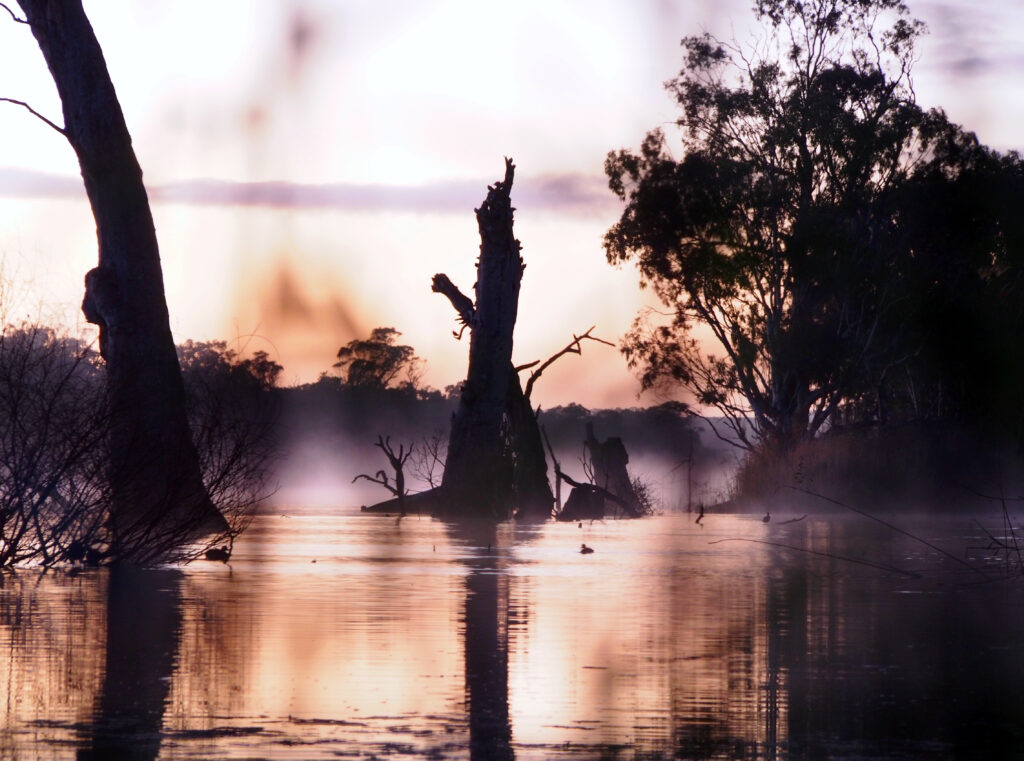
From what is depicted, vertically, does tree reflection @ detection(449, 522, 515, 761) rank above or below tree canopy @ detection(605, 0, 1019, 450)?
below

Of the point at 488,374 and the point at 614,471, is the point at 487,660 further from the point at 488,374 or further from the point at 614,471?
the point at 614,471

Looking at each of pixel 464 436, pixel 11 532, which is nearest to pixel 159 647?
pixel 11 532

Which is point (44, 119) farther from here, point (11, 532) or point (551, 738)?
point (551, 738)

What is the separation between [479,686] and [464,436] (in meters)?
28.7

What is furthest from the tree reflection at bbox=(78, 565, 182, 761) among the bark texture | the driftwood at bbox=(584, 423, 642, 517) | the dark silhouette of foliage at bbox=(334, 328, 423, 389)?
the dark silhouette of foliage at bbox=(334, 328, 423, 389)

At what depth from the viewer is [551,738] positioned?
6.89 meters

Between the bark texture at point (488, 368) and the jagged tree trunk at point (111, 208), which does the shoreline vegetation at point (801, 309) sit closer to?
the bark texture at point (488, 368)

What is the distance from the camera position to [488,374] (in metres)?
36.9

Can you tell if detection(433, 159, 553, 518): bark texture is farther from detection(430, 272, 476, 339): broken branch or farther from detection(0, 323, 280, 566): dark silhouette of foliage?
detection(0, 323, 280, 566): dark silhouette of foliage

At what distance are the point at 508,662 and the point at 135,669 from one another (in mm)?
2040

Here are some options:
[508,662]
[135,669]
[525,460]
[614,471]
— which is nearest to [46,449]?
[135,669]

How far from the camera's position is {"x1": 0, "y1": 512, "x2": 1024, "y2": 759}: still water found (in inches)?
270

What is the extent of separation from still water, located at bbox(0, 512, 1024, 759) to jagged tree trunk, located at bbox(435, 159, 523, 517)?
18512 millimetres

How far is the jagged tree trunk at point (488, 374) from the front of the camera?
36.6 m
